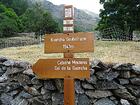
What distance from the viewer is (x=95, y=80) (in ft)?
23.0

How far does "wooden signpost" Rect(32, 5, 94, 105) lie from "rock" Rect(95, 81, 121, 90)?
1499mm

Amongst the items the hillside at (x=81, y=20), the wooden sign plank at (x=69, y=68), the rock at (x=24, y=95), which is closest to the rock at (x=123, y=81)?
the wooden sign plank at (x=69, y=68)

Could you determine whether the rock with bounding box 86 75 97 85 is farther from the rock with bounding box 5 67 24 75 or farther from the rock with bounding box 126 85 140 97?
the rock with bounding box 5 67 24 75

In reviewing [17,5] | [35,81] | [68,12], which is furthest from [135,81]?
[17,5]

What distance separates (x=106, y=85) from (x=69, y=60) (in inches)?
69.4

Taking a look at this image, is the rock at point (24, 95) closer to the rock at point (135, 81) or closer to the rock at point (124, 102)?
the rock at point (124, 102)

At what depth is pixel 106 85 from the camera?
23.0 ft

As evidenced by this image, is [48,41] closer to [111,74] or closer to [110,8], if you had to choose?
[111,74]

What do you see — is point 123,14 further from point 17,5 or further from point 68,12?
point 68,12

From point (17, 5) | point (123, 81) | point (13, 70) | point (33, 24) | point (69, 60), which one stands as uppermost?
point (17, 5)

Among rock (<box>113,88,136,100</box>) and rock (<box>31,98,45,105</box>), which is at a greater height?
rock (<box>113,88,136,100</box>)

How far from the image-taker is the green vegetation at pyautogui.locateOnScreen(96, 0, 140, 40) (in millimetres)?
23641

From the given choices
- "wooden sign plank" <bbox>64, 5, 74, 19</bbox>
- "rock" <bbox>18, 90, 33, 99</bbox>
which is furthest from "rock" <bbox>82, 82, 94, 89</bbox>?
"wooden sign plank" <bbox>64, 5, 74, 19</bbox>

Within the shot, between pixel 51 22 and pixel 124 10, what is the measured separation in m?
4.99
